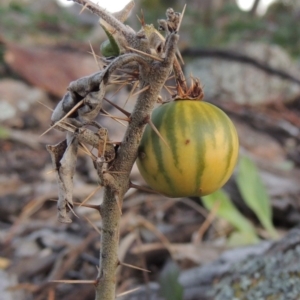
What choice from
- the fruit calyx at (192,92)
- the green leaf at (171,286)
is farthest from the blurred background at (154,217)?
the fruit calyx at (192,92)

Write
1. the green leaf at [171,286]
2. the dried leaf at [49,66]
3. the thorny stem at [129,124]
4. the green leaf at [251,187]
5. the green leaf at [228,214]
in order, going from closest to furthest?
the thorny stem at [129,124]
the green leaf at [171,286]
the green leaf at [228,214]
the green leaf at [251,187]
the dried leaf at [49,66]

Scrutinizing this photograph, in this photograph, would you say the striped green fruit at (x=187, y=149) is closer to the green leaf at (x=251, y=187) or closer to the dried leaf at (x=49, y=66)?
the green leaf at (x=251, y=187)

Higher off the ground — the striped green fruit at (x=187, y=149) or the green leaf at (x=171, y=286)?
the striped green fruit at (x=187, y=149)

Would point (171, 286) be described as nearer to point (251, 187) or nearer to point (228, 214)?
point (228, 214)

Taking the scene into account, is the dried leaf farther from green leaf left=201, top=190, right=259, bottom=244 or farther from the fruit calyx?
the fruit calyx

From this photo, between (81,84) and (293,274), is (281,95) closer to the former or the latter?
(293,274)

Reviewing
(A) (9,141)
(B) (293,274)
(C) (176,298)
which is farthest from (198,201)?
(A) (9,141)

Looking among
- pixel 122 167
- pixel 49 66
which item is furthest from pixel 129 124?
pixel 49 66
